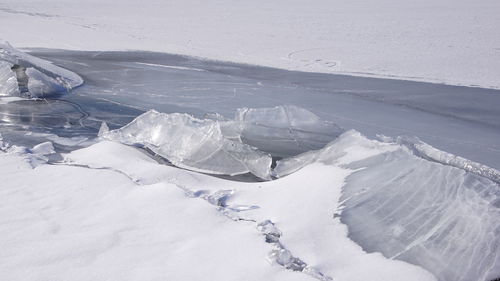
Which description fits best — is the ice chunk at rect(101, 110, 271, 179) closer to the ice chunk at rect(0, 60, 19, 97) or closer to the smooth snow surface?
the smooth snow surface

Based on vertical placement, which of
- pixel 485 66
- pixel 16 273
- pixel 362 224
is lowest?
pixel 16 273

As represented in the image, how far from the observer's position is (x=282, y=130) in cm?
503

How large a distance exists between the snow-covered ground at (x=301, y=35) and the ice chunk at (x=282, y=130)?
13.1 feet

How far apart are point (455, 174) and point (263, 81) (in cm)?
498

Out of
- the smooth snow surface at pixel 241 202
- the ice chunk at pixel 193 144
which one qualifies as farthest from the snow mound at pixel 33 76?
the ice chunk at pixel 193 144

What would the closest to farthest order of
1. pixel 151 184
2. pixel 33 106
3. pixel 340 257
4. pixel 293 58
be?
1. pixel 340 257
2. pixel 151 184
3. pixel 33 106
4. pixel 293 58

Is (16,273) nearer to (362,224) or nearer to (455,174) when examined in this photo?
(362,224)

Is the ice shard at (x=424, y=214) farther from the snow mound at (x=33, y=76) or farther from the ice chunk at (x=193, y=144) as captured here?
the snow mound at (x=33, y=76)

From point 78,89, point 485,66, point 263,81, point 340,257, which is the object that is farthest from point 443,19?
point 340,257

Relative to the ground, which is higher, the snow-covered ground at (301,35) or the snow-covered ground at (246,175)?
the snow-covered ground at (301,35)

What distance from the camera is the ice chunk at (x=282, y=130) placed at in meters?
4.83

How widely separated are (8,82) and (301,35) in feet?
27.2

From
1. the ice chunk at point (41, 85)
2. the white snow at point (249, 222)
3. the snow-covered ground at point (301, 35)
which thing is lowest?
the white snow at point (249, 222)

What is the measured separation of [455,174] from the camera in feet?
11.4
